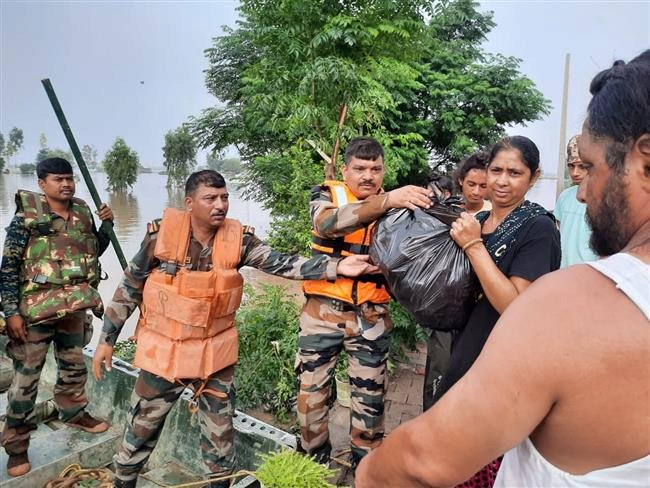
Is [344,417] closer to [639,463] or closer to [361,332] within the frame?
[361,332]

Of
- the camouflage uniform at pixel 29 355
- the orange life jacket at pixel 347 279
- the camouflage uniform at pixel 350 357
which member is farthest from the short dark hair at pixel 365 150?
the camouflage uniform at pixel 29 355

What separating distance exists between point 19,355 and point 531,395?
3.29 m

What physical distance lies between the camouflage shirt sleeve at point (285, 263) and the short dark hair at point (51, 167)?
1.51 meters

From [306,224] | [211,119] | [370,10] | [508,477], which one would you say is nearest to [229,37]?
[211,119]

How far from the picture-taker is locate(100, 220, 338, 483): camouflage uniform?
2.35 meters

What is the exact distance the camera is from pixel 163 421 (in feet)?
7.88

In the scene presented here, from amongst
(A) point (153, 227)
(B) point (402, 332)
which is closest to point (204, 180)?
(A) point (153, 227)

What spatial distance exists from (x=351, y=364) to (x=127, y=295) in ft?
4.47

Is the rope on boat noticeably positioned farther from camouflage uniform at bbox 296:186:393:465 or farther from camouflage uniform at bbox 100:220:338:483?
camouflage uniform at bbox 296:186:393:465

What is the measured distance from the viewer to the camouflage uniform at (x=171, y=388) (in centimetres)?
235

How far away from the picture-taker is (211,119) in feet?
49.6

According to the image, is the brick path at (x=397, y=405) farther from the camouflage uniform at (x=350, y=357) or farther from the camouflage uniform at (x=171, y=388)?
the camouflage uniform at (x=171, y=388)

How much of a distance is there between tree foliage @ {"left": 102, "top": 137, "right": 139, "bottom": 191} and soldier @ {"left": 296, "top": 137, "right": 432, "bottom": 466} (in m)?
23.8

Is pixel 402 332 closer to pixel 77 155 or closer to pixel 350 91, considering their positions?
pixel 350 91
